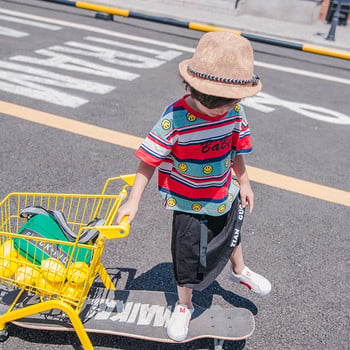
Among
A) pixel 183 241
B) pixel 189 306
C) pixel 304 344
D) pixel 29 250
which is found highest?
pixel 183 241

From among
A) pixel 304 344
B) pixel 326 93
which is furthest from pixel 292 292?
pixel 326 93

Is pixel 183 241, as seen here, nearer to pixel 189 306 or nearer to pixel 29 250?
pixel 189 306

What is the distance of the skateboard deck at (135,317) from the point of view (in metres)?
2.55

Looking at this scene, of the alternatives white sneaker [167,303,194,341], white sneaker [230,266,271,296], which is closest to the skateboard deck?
white sneaker [167,303,194,341]

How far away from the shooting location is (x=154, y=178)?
4414 mm

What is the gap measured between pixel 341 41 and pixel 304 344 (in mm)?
11619

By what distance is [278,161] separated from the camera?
497cm

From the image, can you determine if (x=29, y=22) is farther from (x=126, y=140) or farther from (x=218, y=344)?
(x=218, y=344)

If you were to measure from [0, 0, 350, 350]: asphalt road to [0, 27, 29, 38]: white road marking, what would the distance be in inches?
1.6

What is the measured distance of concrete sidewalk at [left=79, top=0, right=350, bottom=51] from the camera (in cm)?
1229

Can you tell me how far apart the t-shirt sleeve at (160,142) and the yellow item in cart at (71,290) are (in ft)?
2.74

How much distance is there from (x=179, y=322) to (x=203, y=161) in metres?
1.04

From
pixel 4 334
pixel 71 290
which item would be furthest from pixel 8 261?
pixel 4 334

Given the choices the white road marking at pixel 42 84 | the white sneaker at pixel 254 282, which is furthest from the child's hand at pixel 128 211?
the white road marking at pixel 42 84
